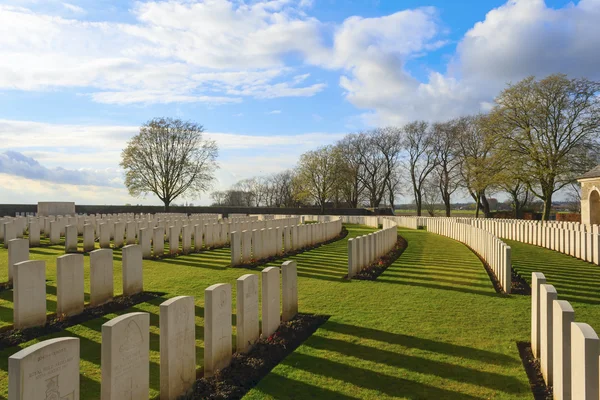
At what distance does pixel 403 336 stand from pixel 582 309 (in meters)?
3.63

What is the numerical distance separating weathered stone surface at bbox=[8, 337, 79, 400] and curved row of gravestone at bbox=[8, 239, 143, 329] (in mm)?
3643

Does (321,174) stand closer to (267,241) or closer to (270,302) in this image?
(267,241)

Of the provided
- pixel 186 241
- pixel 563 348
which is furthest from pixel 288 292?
pixel 186 241

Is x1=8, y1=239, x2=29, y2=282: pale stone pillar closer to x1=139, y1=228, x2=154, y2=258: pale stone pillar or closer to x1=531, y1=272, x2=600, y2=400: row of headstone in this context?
x1=139, y1=228, x2=154, y2=258: pale stone pillar

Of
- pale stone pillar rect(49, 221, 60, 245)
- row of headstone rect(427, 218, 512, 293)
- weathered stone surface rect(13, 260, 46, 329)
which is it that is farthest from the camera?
pale stone pillar rect(49, 221, 60, 245)

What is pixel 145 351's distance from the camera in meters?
3.57

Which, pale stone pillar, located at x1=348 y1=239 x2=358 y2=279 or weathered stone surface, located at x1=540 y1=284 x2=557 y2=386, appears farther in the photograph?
pale stone pillar, located at x1=348 y1=239 x2=358 y2=279

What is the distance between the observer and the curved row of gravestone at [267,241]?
11617 mm

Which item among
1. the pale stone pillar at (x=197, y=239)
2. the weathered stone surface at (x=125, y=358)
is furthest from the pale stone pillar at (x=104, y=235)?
the weathered stone surface at (x=125, y=358)

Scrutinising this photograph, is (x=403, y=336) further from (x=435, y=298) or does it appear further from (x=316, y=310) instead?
(x=435, y=298)

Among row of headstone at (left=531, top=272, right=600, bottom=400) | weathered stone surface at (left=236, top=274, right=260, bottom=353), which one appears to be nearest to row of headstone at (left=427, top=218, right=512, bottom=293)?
row of headstone at (left=531, top=272, right=600, bottom=400)

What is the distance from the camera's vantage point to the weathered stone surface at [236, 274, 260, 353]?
198 inches

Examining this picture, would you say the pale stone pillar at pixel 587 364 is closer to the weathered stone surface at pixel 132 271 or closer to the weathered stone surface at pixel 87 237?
the weathered stone surface at pixel 132 271

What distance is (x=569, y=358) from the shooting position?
352cm
